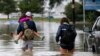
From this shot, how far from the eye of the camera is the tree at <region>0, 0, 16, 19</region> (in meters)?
92.3

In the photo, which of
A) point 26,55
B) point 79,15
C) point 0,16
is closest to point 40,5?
point 0,16

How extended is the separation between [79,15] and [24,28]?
58598mm

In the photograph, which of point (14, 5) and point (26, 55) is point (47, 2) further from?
point (26, 55)

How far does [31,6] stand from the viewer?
88.4 meters

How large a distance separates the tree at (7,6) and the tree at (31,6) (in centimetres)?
296

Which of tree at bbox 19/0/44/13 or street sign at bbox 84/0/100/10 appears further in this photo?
tree at bbox 19/0/44/13

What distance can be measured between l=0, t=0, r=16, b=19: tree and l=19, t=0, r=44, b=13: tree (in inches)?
117

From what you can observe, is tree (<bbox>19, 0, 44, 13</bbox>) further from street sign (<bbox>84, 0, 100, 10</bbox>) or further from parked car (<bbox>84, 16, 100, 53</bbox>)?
parked car (<bbox>84, 16, 100, 53</bbox>)

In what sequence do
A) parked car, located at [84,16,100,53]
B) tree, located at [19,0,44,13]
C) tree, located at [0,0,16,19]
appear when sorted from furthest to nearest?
tree, located at [0,0,16,19] < tree, located at [19,0,44,13] < parked car, located at [84,16,100,53]

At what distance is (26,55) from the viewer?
16062mm

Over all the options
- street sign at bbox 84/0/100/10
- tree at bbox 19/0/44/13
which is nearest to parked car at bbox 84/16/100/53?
street sign at bbox 84/0/100/10

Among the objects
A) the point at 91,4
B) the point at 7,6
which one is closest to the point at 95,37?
the point at 91,4

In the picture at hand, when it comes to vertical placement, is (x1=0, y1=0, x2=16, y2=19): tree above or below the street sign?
below

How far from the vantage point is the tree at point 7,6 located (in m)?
92.3
